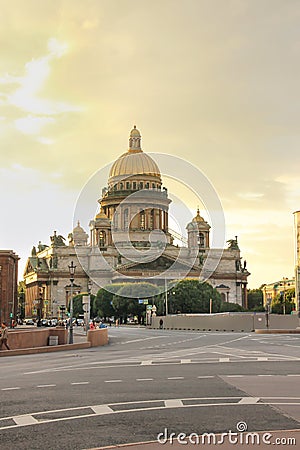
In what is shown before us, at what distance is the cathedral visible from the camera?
15688 cm

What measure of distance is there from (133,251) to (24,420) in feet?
479

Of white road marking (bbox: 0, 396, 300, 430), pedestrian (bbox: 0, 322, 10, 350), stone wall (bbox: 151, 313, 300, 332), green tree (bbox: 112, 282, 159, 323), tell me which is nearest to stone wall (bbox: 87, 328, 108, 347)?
pedestrian (bbox: 0, 322, 10, 350)

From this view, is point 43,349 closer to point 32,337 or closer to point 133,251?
point 32,337

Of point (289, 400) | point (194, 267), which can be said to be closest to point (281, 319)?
point (289, 400)

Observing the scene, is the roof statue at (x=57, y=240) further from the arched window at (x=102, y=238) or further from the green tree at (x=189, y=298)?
the green tree at (x=189, y=298)

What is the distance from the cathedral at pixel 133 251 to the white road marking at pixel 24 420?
139336 millimetres

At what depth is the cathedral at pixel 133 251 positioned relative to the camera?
515 ft

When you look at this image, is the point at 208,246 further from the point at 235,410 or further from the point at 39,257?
the point at 235,410

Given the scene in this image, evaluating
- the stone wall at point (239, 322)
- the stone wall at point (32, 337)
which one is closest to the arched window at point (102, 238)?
the stone wall at point (239, 322)

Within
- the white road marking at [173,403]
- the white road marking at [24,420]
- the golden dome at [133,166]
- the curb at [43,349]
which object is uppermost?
the golden dome at [133,166]

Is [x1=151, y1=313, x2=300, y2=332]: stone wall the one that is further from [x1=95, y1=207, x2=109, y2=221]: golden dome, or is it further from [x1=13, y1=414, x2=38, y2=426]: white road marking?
[x1=95, y1=207, x2=109, y2=221]: golden dome

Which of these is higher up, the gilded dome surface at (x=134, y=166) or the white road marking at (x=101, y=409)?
the gilded dome surface at (x=134, y=166)

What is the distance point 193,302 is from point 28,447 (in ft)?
346

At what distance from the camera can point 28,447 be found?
1005 cm
